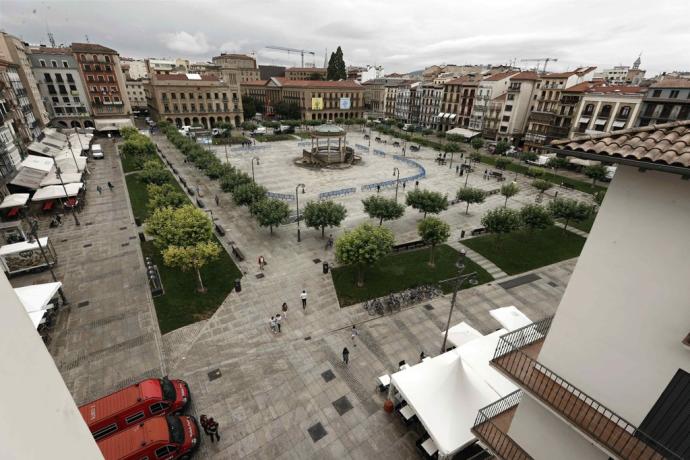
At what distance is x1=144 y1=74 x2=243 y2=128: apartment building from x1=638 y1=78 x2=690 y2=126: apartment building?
9473cm

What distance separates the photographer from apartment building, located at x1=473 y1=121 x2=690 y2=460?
578cm

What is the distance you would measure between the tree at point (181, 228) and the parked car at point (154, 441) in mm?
13181

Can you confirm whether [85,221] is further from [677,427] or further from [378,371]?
[677,427]

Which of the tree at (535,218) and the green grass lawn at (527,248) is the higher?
the tree at (535,218)

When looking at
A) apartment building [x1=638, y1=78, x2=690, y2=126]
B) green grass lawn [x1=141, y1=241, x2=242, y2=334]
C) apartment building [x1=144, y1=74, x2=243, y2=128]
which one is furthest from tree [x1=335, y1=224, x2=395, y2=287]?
apartment building [x1=144, y1=74, x2=243, y2=128]

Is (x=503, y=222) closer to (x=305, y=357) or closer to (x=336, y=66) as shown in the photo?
(x=305, y=357)

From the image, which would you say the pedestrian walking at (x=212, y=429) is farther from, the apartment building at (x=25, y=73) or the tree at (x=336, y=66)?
the tree at (x=336, y=66)

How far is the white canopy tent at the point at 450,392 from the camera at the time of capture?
43.0ft

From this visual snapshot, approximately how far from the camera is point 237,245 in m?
31.0

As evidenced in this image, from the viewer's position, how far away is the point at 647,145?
569cm

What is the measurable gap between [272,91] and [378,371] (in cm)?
12331

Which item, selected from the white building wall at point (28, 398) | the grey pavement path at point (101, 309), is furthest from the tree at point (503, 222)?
the white building wall at point (28, 398)

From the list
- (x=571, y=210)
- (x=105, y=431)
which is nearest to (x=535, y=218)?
(x=571, y=210)

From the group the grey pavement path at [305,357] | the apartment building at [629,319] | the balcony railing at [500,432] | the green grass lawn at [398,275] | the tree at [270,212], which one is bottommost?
the grey pavement path at [305,357]
